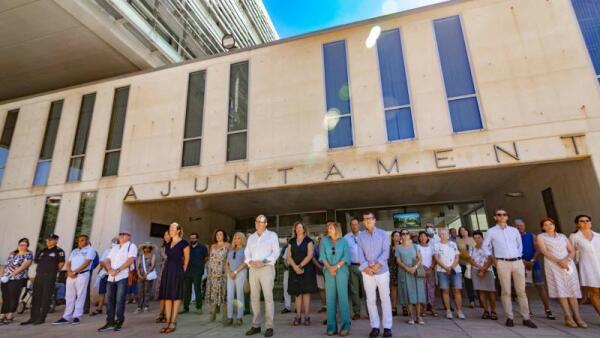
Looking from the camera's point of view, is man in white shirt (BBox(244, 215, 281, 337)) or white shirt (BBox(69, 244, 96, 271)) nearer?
man in white shirt (BBox(244, 215, 281, 337))

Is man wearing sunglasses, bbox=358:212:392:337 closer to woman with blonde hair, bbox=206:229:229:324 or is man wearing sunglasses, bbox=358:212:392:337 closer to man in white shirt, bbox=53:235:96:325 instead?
woman with blonde hair, bbox=206:229:229:324

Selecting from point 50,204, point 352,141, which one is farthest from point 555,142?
point 50,204

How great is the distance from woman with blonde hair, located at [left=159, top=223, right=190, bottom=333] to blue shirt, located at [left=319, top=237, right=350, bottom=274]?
2.33 metres

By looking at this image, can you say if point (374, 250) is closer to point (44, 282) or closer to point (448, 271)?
point (448, 271)

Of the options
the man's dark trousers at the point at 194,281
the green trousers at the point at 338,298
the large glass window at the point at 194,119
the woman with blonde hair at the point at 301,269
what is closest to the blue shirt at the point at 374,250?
Result: the green trousers at the point at 338,298

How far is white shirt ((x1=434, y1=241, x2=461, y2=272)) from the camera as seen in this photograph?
577 centimetres

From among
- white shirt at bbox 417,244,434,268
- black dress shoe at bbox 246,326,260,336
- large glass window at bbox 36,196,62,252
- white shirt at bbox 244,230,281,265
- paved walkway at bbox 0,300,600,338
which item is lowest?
paved walkway at bbox 0,300,600,338

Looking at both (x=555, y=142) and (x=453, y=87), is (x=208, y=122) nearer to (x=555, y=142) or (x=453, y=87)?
(x=453, y=87)

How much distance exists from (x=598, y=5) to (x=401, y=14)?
4.80m

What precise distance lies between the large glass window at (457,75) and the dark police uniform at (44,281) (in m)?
9.64

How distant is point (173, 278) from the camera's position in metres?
5.08

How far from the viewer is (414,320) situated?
207 inches

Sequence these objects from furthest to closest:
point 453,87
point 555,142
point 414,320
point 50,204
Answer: point 50,204 < point 453,87 < point 555,142 < point 414,320

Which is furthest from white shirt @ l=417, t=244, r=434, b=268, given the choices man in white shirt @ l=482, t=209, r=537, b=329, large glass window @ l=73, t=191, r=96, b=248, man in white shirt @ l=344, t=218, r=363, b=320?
large glass window @ l=73, t=191, r=96, b=248
